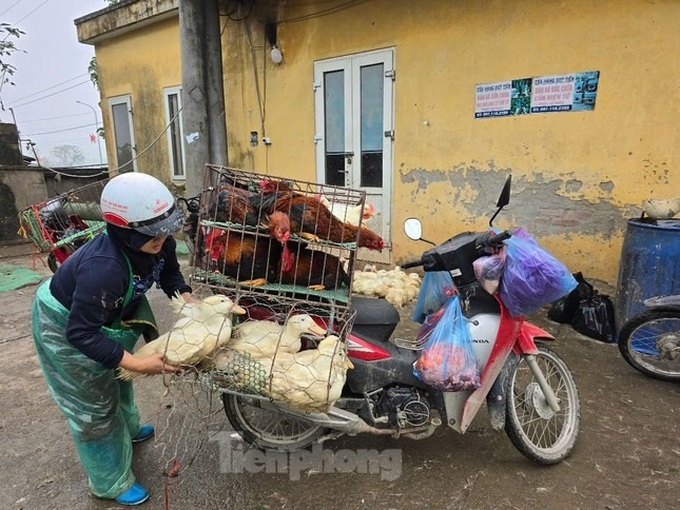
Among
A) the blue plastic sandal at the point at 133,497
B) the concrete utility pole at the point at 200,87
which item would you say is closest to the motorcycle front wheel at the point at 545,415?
the blue plastic sandal at the point at 133,497

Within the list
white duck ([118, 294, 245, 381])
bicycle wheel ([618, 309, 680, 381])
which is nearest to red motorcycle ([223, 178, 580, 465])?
white duck ([118, 294, 245, 381])

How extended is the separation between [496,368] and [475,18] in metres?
4.04

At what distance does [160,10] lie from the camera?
759 centimetres

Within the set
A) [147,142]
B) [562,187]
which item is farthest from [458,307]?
[147,142]

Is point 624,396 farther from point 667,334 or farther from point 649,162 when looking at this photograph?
point 649,162

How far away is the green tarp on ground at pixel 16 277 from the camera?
5949 millimetres

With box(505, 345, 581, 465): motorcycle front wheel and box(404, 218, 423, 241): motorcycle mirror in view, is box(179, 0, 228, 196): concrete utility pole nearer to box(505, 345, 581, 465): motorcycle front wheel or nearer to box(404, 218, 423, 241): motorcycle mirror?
box(404, 218, 423, 241): motorcycle mirror

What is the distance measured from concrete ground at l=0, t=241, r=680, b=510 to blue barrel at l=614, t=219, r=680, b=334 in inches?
29.6

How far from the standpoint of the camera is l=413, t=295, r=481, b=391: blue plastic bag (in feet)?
6.88

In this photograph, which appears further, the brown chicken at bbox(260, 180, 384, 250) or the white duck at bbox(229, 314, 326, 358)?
the brown chicken at bbox(260, 180, 384, 250)

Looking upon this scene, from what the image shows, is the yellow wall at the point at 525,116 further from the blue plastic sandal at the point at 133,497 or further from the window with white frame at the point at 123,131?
the window with white frame at the point at 123,131

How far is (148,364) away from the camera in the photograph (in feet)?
5.81

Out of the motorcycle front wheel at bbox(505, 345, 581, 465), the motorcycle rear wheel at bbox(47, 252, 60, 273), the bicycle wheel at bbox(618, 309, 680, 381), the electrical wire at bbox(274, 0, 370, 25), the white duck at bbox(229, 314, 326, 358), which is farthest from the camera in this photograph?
the electrical wire at bbox(274, 0, 370, 25)

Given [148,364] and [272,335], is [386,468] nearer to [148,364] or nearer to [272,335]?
[272,335]
